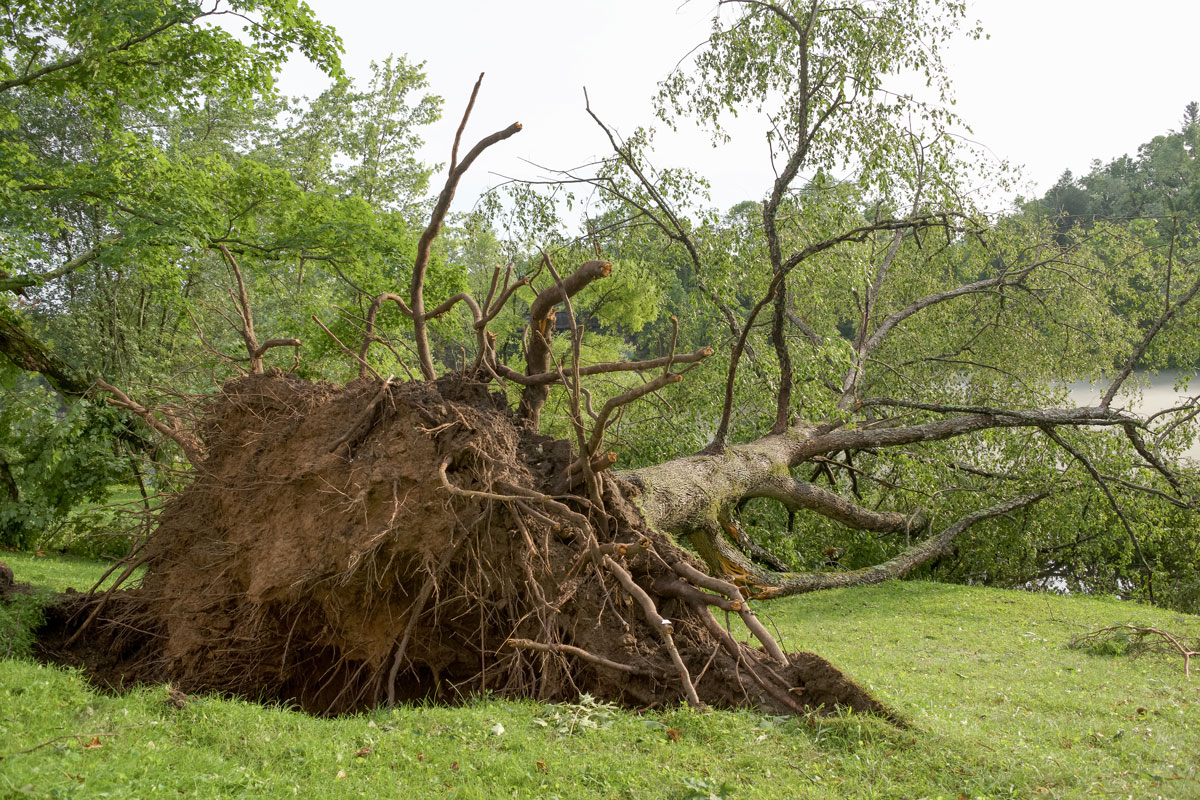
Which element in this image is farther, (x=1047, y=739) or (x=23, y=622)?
(x=23, y=622)

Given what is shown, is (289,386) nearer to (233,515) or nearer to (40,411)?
(233,515)

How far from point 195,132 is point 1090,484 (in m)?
23.7

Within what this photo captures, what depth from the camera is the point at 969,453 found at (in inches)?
468

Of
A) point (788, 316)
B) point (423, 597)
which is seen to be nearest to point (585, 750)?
point (423, 597)

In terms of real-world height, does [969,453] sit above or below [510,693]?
above

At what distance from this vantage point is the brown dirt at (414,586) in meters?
4.93

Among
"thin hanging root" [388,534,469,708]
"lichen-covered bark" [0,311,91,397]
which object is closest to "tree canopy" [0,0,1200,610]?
"lichen-covered bark" [0,311,91,397]

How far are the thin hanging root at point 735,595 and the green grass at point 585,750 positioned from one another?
1.86 feet

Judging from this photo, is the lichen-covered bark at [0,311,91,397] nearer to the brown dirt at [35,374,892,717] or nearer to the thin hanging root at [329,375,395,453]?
the brown dirt at [35,374,892,717]

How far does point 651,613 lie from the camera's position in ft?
16.2

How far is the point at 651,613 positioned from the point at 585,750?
1214mm

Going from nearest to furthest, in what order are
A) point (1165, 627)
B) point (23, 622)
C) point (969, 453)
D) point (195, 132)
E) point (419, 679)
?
point (419, 679) → point (23, 622) → point (1165, 627) → point (969, 453) → point (195, 132)

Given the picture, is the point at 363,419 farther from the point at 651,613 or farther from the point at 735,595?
the point at 735,595

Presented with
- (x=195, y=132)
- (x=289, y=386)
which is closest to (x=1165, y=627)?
(x=289, y=386)
